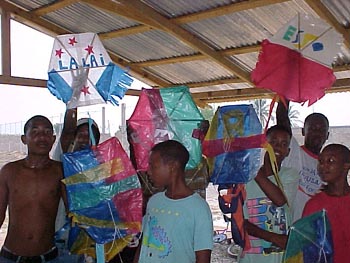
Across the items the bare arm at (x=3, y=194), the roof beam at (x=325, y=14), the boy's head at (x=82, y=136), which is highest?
the roof beam at (x=325, y=14)

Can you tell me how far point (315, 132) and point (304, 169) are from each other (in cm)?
31

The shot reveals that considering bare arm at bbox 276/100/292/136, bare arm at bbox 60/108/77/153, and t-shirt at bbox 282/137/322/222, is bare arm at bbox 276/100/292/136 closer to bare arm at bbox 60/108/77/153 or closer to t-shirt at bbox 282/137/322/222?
t-shirt at bbox 282/137/322/222

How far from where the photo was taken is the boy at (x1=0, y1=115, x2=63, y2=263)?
214 centimetres

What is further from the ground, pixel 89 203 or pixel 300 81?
pixel 300 81

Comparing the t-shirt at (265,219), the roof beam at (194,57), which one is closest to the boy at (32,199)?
the t-shirt at (265,219)

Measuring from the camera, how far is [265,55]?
2.27 metres

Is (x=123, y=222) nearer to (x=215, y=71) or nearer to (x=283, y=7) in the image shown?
(x=283, y=7)

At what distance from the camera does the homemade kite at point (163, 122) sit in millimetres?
2311

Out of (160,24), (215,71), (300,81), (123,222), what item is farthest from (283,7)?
(123,222)

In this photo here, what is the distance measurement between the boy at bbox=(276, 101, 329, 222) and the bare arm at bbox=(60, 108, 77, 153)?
103 cm

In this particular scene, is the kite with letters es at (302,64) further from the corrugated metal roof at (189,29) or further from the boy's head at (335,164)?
the corrugated metal roof at (189,29)

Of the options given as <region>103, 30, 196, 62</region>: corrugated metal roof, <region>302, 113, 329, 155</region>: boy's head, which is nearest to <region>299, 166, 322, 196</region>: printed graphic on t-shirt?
<region>302, 113, 329, 155</region>: boy's head

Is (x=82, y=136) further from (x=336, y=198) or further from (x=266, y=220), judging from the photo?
(x=336, y=198)

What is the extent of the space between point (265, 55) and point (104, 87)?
30.4 inches
